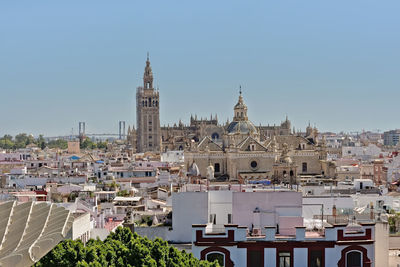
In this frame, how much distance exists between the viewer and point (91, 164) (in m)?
89.4

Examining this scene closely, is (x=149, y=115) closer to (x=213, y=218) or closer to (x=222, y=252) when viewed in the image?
(x=213, y=218)

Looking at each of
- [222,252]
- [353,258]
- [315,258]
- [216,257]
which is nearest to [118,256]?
[216,257]

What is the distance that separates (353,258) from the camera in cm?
2289

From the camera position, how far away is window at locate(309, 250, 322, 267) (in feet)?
74.9

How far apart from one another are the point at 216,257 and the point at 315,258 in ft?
9.51

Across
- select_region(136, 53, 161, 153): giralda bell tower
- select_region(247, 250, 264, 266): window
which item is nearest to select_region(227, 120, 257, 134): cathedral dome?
select_region(136, 53, 161, 153): giralda bell tower

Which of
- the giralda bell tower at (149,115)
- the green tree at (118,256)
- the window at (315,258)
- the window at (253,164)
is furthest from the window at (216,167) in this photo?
the green tree at (118,256)

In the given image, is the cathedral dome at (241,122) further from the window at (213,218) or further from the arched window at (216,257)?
the arched window at (216,257)

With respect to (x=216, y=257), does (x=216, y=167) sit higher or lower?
higher

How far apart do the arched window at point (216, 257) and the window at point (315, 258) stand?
258 cm

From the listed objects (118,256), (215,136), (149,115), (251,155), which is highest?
(149,115)

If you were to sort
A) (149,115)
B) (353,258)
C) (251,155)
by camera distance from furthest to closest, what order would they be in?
(149,115) < (251,155) < (353,258)

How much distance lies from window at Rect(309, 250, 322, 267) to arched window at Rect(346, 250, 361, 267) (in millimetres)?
820

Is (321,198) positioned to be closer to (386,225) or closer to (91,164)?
(386,225)
